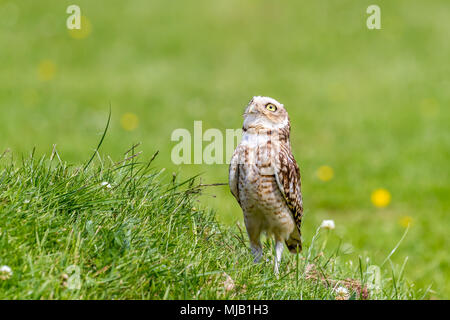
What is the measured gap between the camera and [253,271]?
3510mm

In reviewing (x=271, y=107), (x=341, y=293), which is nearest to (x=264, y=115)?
(x=271, y=107)

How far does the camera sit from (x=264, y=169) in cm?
353

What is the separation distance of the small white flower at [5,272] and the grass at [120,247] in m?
0.03

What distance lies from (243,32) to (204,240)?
1020 cm

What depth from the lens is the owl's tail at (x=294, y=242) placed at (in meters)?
3.99

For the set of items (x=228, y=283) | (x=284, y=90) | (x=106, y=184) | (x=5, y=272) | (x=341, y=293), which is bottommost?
(x=341, y=293)

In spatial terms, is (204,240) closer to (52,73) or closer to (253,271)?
(253,271)

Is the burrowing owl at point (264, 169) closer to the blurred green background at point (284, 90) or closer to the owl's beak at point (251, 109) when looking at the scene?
the owl's beak at point (251, 109)

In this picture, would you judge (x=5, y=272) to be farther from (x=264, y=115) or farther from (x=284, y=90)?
(x=284, y=90)

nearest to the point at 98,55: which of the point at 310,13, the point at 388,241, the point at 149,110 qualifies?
the point at 149,110

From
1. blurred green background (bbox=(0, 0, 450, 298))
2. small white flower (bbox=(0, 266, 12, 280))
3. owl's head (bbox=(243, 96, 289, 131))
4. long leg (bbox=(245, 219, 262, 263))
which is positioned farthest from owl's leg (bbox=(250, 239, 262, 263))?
blurred green background (bbox=(0, 0, 450, 298))

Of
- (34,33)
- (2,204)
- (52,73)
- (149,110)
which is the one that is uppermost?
(34,33)

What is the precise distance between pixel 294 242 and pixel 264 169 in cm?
74

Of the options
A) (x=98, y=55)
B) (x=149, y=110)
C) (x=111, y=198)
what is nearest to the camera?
(x=111, y=198)
